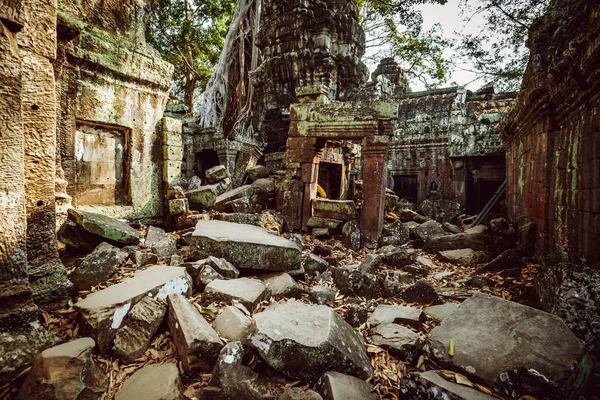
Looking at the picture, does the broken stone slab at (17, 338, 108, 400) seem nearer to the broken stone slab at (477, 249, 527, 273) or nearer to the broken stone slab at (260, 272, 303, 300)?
the broken stone slab at (260, 272, 303, 300)

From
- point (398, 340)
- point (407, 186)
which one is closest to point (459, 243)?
point (398, 340)

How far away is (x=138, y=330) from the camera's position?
218 cm

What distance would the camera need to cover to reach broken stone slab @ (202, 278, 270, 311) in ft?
8.86

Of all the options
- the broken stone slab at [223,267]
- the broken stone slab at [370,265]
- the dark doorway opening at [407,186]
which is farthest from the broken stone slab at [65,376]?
the dark doorway opening at [407,186]

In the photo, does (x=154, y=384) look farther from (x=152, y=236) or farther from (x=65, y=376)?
(x=152, y=236)

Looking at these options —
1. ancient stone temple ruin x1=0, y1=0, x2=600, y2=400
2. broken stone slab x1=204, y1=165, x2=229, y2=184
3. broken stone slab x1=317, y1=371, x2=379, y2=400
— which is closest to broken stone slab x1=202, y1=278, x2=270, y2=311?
ancient stone temple ruin x1=0, y1=0, x2=600, y2=400

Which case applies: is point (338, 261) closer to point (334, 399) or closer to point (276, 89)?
point (334, 399)

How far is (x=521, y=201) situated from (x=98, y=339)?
22.0ft

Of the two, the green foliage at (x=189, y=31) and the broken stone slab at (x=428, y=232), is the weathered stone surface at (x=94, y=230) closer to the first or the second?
the broken stone slab at (x=428, y=232)

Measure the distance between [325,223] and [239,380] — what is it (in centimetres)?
463

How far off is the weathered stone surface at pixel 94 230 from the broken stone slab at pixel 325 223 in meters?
3.74

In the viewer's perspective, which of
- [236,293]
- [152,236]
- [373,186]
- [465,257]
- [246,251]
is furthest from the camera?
[373,186]

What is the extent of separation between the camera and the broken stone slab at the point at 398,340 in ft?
7.32

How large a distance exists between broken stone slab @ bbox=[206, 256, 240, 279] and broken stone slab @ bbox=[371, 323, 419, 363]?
1641 mm
